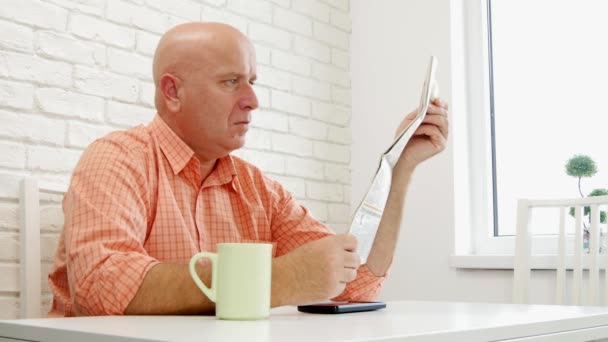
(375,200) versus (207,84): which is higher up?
(207,84)

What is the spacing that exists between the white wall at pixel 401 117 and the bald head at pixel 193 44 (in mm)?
1156

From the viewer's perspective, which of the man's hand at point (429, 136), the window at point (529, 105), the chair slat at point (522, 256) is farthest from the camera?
the window at point (529, 105)

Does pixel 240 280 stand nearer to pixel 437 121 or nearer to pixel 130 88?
pixel 437 121

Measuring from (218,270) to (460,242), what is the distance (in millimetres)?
1651

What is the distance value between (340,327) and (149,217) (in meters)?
0.64

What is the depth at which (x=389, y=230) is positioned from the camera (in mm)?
1479

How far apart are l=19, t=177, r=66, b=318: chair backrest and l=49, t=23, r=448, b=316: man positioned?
0.09 meters

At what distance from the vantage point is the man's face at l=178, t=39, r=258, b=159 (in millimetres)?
1524

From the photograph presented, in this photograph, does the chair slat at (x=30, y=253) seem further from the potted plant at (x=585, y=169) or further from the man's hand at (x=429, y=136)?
the potted plant at (x=585, y=169)

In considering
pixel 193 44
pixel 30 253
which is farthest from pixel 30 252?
pixel 193 44

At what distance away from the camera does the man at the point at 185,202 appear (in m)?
1.05

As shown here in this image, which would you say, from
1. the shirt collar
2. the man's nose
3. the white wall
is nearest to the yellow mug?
the shirt collar

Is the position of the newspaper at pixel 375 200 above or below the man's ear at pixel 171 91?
below

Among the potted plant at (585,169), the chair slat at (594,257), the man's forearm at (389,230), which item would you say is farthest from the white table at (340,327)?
the potted plant at (585,169)
